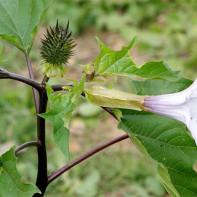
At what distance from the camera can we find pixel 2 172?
1.24m

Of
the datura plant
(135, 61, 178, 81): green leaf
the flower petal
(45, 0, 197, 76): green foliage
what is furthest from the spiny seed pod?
(45, 0, 197, 76): green foliage

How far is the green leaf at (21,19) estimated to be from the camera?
55.3 inches

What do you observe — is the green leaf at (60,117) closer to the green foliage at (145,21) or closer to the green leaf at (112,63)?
the green leaf at (112,63)

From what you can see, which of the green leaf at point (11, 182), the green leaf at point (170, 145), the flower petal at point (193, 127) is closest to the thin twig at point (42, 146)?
the green leaf at point (11, 182)

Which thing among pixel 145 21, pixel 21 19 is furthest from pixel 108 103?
pixel 145 21

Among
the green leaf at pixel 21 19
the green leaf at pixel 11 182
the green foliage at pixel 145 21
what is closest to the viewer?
the green leaf at pixel 11 182

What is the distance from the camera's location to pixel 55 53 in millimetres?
1299

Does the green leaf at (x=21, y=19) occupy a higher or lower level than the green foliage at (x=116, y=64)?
higher

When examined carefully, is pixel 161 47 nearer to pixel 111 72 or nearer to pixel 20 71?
pixel 20 71

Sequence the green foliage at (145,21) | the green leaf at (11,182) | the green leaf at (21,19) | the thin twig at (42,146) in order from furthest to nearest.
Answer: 1. the green foliage at (145,21)
2. the green leaf at (21,19)
3. the thin twig at (42,146)
4. the green leaf at (11,182)

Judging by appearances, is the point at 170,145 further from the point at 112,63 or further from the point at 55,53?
the point at 55,53

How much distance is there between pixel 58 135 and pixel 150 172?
2.16m

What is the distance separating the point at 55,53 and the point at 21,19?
0.26 meters

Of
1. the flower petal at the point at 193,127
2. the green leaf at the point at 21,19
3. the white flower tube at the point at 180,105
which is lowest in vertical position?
the flower petal at the point at 193,127
